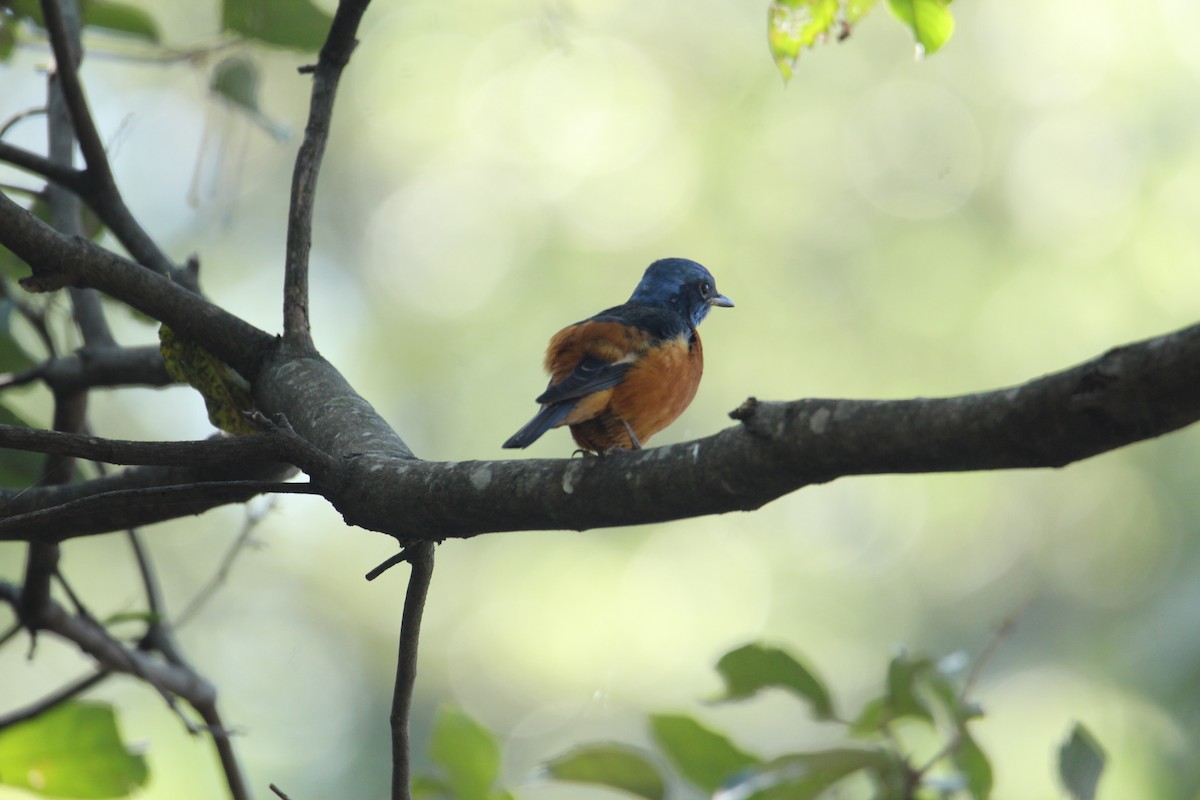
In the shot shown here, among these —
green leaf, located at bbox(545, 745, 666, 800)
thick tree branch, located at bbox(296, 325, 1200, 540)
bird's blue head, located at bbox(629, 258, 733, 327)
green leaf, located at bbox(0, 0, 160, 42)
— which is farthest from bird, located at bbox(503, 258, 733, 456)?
green leaf, located at bbox(0, 0, 160, 42)

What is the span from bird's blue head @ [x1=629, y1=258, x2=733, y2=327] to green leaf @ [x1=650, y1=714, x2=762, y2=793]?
2.22 meters

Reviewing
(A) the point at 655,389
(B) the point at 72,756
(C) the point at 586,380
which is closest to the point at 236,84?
(C) the point at 586,380

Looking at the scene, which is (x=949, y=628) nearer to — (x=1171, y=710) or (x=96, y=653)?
(x=1171, y=710)

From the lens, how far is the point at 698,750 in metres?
2.27

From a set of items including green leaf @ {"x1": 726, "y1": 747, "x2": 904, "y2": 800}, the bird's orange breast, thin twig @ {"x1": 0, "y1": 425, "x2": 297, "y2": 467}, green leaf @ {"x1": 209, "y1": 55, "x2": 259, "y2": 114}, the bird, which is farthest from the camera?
green leaf @ {"x1": 209, "y1": 55, "x2": 259, "y2": 114}

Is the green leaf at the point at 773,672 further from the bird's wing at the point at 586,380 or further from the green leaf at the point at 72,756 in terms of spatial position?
the green leaf at the point at 72,756

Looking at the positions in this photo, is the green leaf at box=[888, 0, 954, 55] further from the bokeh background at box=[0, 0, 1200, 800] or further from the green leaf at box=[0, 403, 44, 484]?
the bokeh background at box=[0, 0, 1200, 800]

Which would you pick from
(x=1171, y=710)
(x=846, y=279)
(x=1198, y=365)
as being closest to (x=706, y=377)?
(x=846, y=279)

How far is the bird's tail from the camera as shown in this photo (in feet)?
8.56

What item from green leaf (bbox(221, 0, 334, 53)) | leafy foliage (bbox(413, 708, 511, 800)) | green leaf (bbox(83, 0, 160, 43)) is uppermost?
green leaf (bbox(83, 0, 160, 43))

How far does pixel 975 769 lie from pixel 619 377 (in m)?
1.37

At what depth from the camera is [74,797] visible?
2.90m

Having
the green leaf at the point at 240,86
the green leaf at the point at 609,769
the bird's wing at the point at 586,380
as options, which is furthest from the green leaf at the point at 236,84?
the green leaf at the point at 609,769

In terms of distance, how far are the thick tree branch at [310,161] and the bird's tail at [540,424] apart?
0.51 m
